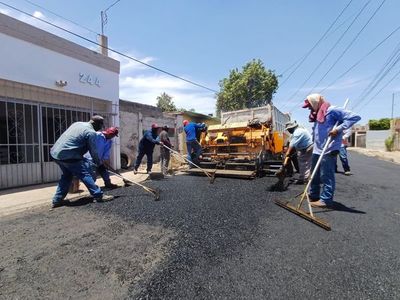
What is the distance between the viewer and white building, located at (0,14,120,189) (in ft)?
21.5

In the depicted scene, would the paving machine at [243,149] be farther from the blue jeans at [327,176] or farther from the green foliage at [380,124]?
the green foliage at [380,124]

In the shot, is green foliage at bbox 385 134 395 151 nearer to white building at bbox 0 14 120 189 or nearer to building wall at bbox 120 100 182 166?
building wall at bbox 120 100 182 166

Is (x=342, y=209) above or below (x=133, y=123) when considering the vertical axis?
below

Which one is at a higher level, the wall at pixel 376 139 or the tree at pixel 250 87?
the tree at pixel 250 87

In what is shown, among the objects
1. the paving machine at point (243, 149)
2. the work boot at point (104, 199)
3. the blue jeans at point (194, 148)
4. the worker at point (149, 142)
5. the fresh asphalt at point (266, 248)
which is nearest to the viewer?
the fresh asphalt at point (266, 248)

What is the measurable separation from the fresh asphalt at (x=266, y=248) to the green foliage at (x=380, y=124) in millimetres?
A: 34752

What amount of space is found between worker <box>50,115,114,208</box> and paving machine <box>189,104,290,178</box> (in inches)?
124

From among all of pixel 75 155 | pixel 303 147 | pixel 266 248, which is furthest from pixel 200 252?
pixel 303 147

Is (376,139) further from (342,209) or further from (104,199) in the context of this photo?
(104,199)

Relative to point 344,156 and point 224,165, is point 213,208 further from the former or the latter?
point 344,156

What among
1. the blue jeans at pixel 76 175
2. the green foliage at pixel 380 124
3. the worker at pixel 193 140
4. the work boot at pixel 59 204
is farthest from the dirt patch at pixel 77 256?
the green foliage at pixel 380 124

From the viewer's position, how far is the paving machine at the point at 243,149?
7161 millimetres

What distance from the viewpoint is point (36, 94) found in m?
7.32

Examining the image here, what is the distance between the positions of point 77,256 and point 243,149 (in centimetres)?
538
